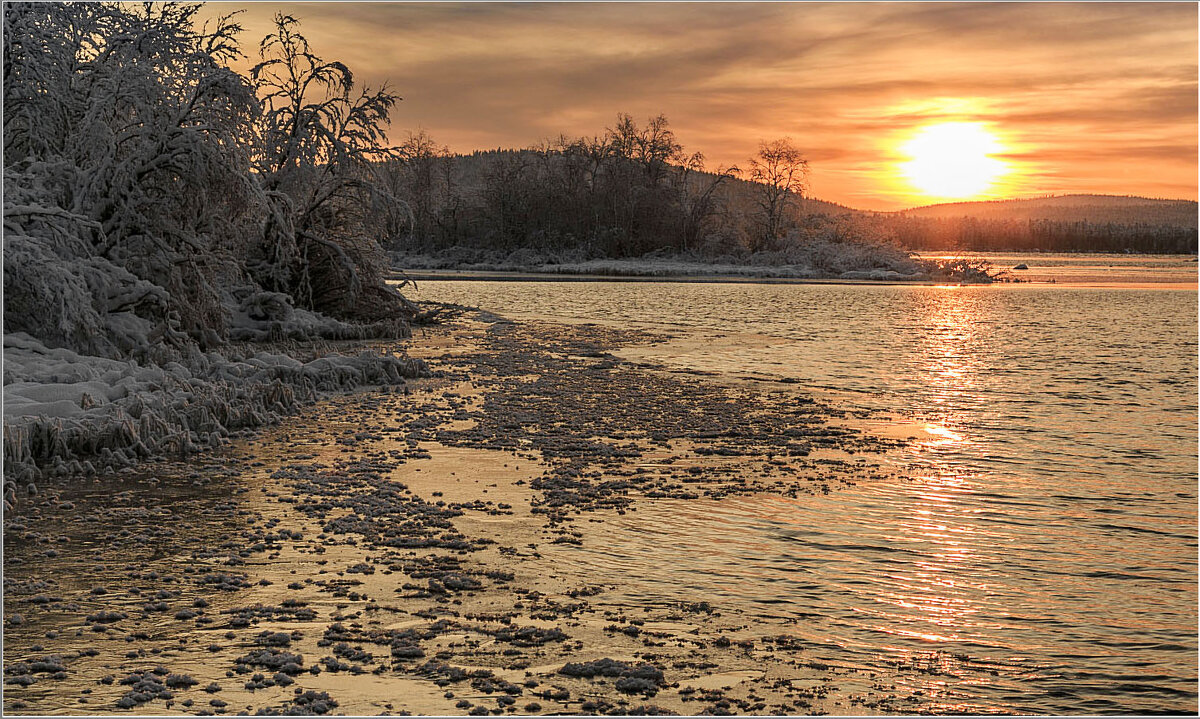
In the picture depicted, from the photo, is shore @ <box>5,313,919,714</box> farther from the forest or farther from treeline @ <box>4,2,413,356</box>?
treeline @ <box>4,2,413,356</box>

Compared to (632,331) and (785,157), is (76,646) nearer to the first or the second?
(632,331)

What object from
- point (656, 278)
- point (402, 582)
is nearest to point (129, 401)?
point (402, 582)

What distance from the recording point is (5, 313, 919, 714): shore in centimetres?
537

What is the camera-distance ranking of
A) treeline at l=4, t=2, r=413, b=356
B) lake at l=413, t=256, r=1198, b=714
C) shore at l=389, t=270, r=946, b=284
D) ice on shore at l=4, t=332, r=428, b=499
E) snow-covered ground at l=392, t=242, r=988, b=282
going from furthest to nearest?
snow-covered ground at l=392, t=242, r=988, b=282
shore at l=389, t=270, r=946, b=284
treeline at l=4, t=2, r=413, b=356
ice on shore at l=4, t=332, r=428, b=499
lake at l=413, t=256, r=1198, b=714

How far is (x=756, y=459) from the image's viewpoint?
1144 cm

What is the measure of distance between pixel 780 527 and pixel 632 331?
19824 millimetres

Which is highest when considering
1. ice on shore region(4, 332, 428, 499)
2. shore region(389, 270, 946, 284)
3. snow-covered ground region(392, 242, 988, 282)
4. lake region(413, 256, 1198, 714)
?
snow-covered ground region(392, 242, 988, 282)

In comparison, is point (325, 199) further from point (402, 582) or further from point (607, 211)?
point (607, 211)

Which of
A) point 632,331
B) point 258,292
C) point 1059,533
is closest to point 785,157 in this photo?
point 632,331

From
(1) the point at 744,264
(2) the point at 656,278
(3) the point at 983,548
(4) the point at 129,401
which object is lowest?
(3) the point at 983,548

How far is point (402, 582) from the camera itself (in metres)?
7.07

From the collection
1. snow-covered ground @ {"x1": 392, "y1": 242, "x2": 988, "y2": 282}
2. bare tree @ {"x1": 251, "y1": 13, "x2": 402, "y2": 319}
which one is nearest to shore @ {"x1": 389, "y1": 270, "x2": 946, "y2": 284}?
snow-covered ground @ {"x1": 392, "y1": 242, "x2": 988, "y2": 282}

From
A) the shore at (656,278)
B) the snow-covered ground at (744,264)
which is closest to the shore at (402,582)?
the shore at (656,278)

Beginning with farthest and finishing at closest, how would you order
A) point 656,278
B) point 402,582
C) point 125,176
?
1. point 656,278
2. point 125,176
3. point 402,582
